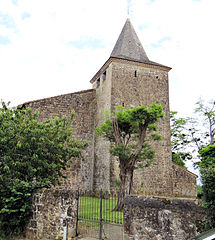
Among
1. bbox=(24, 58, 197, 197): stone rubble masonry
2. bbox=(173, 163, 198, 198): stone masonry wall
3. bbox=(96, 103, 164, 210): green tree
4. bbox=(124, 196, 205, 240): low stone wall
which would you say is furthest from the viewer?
bbox=(173, 163, 198, 198): stone masonry wall

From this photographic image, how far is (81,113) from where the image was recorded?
815 inches

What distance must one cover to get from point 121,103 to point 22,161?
12.2 metres

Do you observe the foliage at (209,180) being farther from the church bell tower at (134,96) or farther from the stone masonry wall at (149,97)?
the stone masonry wall at (149,97)

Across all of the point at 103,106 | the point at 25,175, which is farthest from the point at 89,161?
the point at 25,175

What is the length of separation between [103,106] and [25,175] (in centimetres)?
1261

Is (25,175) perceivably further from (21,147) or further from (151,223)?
(151,223)

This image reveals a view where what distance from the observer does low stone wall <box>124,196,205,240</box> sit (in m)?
5.03

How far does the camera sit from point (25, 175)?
28.7ft

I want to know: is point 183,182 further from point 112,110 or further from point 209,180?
point 209,180

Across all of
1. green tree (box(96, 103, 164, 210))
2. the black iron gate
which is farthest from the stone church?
the black iron gate

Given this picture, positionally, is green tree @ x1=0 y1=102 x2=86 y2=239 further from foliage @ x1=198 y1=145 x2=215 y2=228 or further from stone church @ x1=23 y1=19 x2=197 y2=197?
stone church @ x1=23 y1=19 x2=197 y2=197

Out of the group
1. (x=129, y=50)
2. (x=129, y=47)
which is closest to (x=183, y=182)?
(x=129, y=50)

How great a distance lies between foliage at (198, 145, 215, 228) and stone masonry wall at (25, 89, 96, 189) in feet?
46.6

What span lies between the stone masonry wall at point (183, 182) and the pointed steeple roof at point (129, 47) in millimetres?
10233
